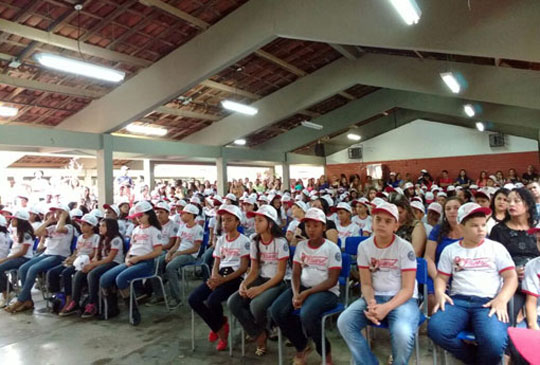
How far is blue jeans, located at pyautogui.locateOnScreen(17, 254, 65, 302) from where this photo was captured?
513 centimetres

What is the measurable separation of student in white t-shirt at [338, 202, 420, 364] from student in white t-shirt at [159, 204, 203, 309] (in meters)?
2.85

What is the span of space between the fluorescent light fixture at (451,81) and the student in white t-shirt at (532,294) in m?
5.88

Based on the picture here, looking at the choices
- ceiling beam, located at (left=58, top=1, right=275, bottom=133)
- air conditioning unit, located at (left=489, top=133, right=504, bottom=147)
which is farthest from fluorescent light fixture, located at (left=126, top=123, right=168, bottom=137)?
air conditioning unit, located at (left=489, top=133, right=504, bottom=147)

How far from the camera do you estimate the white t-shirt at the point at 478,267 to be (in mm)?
2631

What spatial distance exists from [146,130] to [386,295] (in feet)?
35.1

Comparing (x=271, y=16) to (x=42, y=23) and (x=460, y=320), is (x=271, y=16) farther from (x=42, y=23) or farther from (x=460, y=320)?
(x=460, y=320)

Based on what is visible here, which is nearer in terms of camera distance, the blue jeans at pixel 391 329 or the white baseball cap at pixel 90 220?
the blue jeans at pixel 391 329

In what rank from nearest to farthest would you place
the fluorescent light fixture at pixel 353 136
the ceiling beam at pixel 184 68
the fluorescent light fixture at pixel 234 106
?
the ceiling beam at pixel 184 68 < the fluorescent light fixture at pixel 234 106 < the fluorescent light fixture at pixel 353 136

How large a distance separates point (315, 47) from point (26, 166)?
39.9 feet

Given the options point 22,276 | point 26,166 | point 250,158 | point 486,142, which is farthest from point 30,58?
point 486,142

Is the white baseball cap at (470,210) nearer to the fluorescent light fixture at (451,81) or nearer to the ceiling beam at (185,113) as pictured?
the fluorescent light fixture at (451,81)

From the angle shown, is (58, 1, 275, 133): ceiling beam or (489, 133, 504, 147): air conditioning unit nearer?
(58, 1, 275, 133): ceiling beam

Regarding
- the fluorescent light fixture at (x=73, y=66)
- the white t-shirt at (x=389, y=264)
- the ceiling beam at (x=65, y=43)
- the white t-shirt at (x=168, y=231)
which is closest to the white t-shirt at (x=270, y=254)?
the white t-shirt at (x=389, y=264)

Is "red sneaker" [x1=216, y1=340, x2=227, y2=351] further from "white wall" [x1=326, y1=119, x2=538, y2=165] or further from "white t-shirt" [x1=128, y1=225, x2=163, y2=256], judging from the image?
"white wall" [x1=326, y1=119, x2=538, y2=165]
